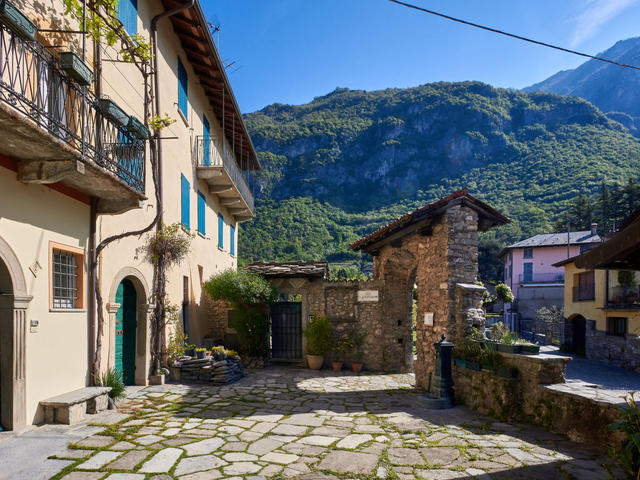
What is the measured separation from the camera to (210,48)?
440 inches

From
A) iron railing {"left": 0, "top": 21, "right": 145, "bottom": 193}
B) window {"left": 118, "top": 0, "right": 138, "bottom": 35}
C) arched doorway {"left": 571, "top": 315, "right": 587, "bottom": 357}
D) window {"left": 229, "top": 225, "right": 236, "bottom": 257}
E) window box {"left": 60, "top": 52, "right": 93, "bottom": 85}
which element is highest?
window {"left": 118, "top": 0, "right": 138, "bottom": 35}

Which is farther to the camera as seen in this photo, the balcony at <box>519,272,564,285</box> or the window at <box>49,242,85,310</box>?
the balcony at <box>519,272,564,285</box>

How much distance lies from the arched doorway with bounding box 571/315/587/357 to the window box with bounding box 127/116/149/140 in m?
23.4

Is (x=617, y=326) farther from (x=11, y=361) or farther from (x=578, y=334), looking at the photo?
(x=11, y=361)

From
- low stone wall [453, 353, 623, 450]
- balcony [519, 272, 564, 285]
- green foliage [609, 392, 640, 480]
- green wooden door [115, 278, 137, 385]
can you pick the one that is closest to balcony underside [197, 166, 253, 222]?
green wooden door [115, 278, 137, 385]

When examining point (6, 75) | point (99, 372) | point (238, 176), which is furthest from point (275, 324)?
point (6, 75)

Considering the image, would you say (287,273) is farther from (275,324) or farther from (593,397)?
(593,397)

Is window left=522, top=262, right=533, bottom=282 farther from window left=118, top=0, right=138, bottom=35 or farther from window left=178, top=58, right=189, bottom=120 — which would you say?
window left=118, top=0, right=138, bottom=35

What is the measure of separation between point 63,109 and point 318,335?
8.54 meters

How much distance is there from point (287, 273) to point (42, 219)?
25.2ft

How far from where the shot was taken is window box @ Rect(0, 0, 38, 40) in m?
4.35

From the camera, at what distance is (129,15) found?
8062 mm

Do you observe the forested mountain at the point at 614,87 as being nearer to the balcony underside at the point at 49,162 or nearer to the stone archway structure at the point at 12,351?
the balcony underside at the point at 49,162

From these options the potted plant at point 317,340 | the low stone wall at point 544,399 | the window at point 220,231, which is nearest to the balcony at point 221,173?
the window at point 220,231
